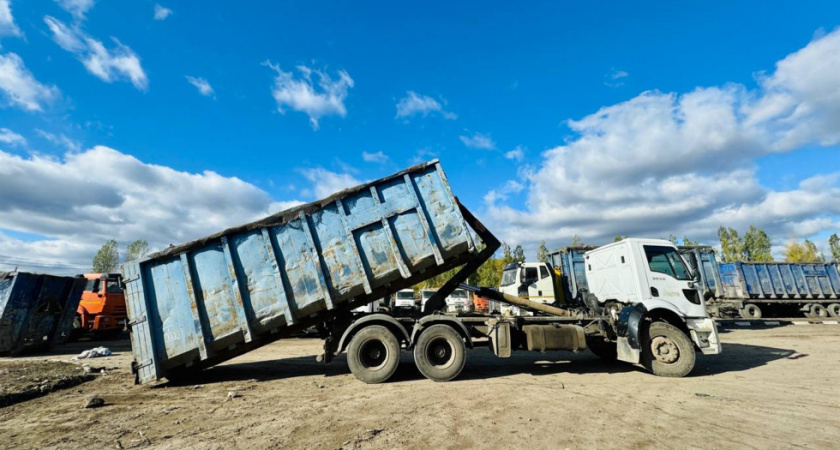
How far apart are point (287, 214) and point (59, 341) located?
11.7 meters

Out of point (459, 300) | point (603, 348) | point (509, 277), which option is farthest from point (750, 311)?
point (603, 348)

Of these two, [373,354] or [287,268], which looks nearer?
[287,268]

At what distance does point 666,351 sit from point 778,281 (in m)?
19.7

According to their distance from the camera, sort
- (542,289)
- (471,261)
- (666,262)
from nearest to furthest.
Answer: (666,262) < (471,261) < (542,289)

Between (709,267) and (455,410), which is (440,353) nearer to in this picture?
(455,410)

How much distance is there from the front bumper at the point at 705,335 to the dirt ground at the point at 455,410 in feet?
1.82

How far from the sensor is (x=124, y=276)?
6.26m

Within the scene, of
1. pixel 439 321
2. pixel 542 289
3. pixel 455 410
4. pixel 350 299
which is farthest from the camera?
pixel 542 289

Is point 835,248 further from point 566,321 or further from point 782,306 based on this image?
point 566,321

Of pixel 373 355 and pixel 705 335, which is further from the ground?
pixel 373 355

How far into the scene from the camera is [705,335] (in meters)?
7.45

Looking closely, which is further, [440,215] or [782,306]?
[782,306]

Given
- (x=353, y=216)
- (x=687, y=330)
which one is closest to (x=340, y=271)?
(x=353, y=216)

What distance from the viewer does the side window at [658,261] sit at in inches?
308
